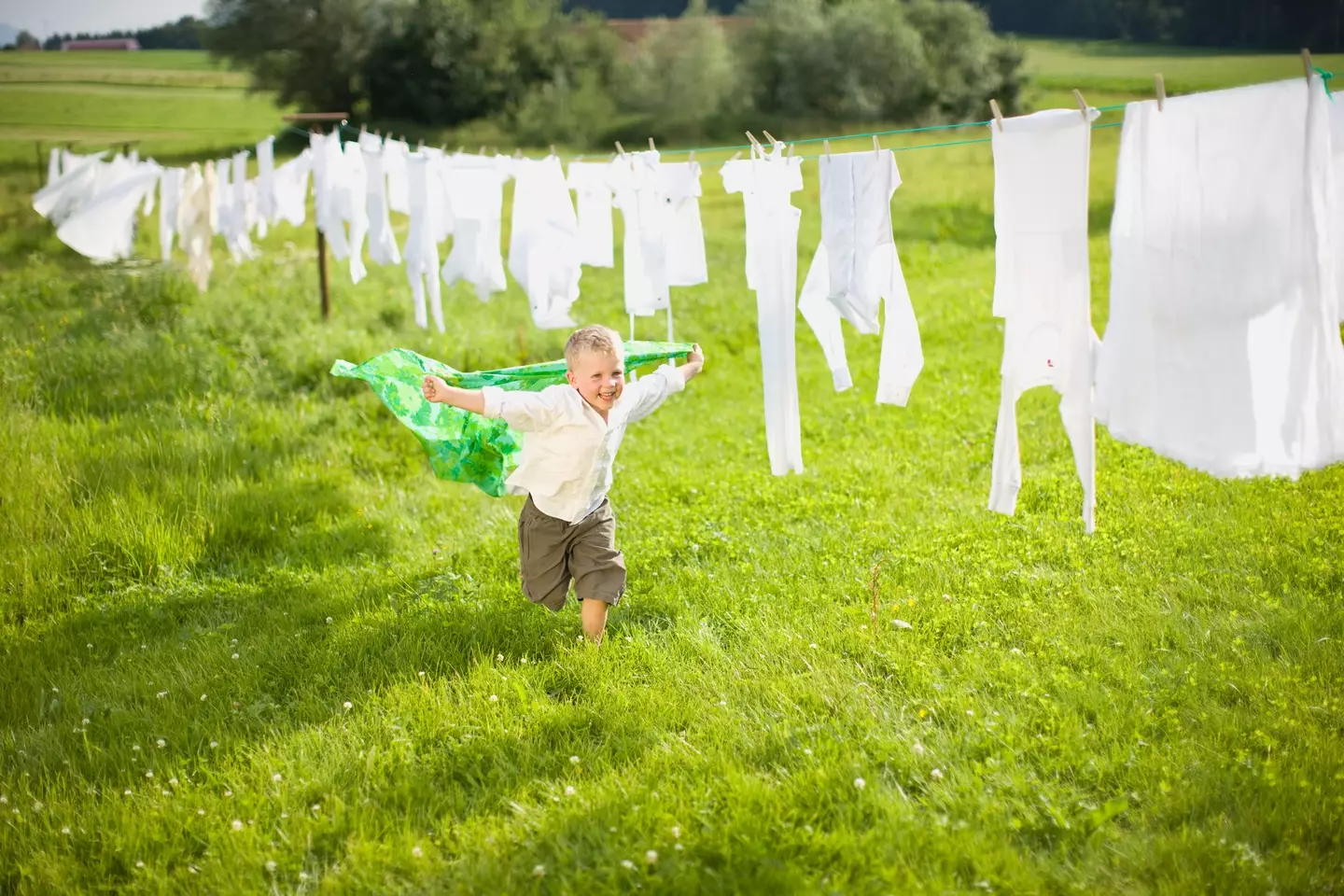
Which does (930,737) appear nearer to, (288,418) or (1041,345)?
(1041,345)

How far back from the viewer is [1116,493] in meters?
5.21

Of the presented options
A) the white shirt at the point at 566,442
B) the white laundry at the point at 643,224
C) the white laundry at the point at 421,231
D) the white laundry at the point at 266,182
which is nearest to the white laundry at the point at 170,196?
the white laundry at the point at 266,182

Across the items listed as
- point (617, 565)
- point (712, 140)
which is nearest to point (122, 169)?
point (617, 565)

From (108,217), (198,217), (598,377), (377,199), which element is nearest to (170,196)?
(198,217)

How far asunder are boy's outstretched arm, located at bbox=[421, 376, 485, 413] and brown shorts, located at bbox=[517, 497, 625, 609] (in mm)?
650

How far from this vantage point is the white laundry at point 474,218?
19.4 feet

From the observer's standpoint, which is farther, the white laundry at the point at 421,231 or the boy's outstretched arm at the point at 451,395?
the white laundry at the point at 421,231

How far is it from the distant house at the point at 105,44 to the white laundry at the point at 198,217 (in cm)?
619

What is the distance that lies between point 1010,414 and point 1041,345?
26 centimetres

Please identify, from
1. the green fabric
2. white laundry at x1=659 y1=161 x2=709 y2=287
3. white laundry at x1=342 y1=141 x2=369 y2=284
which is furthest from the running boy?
white laundry at x1=342 y1=141 x2=369 y2=284

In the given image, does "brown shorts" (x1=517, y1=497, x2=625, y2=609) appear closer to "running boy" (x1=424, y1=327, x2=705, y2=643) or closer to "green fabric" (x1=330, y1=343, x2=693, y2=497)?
"running boy" (x1=424, y1=327, x2=705, y2=643)

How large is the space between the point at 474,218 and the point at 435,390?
2.68m

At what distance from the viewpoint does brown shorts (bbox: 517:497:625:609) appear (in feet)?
13.3

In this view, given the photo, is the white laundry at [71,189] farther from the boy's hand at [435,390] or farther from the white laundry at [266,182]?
the boy's hand at [435,390]
